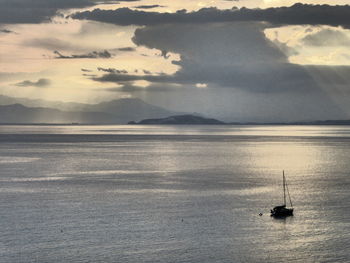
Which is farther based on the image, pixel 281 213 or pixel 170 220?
pixel 281 213

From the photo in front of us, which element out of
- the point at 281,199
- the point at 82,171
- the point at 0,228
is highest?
the point at 82,171

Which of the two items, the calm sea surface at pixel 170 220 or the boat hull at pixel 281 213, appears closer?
the calm sea surface at pixel 170 220

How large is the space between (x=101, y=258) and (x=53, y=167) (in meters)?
128

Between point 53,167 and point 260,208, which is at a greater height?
point 53,167

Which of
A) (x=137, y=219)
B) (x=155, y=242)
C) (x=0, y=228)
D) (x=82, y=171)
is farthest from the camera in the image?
(x=82, y=171)

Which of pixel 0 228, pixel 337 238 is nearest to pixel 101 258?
pixel 0 228

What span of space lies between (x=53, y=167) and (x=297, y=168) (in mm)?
82120

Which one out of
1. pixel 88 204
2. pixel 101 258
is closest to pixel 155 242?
pixel 101 258

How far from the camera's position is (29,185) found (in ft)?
477

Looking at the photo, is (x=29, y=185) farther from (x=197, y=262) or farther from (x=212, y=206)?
(x=197, y=262)

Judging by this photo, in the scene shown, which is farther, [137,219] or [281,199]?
[281,199]

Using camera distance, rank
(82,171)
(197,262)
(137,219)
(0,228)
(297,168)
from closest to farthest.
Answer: (197,262) < (0,228) < (137,219) < (82,171) < (297,168)

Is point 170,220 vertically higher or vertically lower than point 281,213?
lower

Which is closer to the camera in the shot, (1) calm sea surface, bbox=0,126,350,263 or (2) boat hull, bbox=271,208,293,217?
(1) calm sea surface, bbox=0,126,350,263
